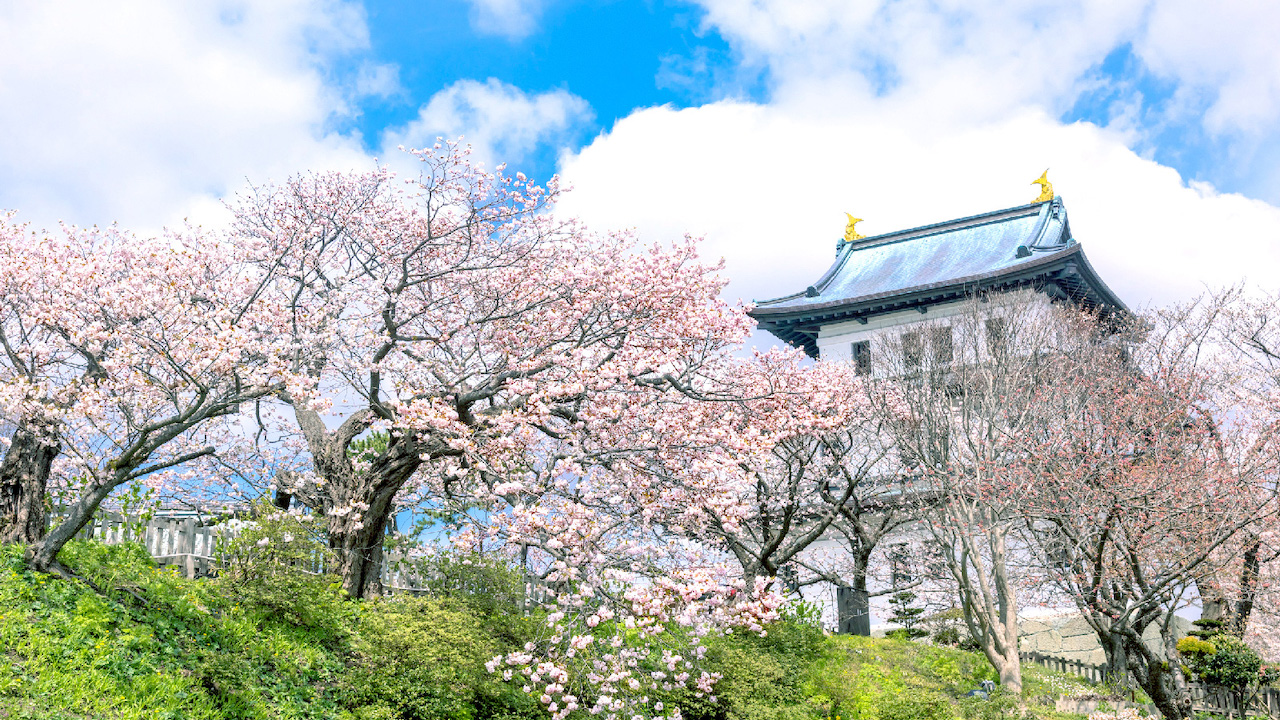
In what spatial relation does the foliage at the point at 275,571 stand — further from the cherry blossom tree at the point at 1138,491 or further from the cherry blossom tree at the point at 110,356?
the cherry blossom tree at the point at 1138,491

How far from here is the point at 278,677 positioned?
10.2 m

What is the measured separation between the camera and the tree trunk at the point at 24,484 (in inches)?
469

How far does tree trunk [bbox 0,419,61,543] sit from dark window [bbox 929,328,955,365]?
17410mm

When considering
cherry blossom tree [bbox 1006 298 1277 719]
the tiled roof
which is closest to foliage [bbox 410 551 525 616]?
cherry blossom tree [bbox 1006 298 1277 719]

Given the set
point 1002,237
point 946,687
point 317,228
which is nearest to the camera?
point 317,228

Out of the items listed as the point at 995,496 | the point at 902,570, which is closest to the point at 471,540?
the point at 995,496

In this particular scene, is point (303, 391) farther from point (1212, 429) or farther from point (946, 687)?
point (1212, 429)

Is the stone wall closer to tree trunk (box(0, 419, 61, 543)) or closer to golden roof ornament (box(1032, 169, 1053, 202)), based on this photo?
golden roof ornament (box(1032, 169, 1053, 202))

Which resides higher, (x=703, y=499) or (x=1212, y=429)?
(x=1212, y=429)

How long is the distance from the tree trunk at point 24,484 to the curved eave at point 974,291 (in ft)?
78.7

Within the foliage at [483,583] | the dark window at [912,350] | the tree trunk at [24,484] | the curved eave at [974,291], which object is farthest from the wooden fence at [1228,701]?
the tree trunk at [24,484]

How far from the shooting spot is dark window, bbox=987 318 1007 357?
840 inches

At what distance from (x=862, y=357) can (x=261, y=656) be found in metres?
23.3

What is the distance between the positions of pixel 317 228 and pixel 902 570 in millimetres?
18792
